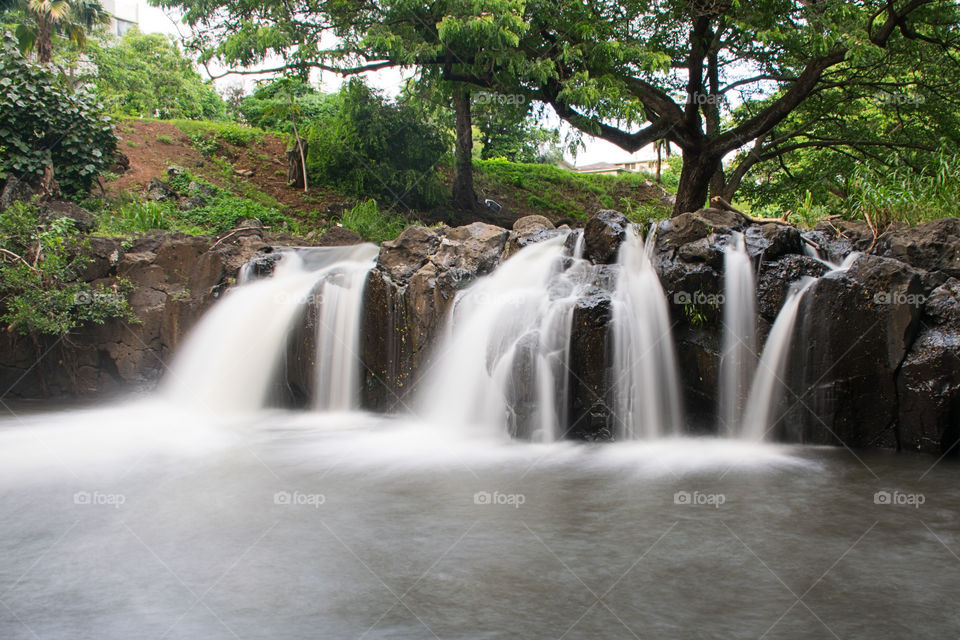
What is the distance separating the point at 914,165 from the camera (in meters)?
14.9

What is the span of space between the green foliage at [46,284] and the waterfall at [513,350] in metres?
5.60

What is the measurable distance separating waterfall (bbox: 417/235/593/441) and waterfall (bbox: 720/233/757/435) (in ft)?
5.66

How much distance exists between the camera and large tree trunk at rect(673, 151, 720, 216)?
49.4ft

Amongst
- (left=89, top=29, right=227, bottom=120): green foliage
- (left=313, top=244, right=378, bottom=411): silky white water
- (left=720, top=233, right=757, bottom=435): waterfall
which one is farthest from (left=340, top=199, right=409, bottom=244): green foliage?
(left=89, top=29, right=227, bottom=120): green foliage

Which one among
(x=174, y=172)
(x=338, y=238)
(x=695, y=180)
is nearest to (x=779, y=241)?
(x=695, y=180)

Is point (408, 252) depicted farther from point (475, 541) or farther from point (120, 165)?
point (120, 165)

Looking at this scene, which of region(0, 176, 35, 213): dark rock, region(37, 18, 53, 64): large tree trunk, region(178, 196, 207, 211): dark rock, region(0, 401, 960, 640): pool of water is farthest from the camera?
region(37, 18, 53, 64): large tree trunk

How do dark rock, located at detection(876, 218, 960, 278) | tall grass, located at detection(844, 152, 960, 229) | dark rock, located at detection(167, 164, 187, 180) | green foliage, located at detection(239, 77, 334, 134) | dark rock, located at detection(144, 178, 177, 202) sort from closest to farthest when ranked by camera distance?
dark rock, located at detection(876, 218, 960, 278) → tall grass, located at detection(844, 152, 960, 229) → dark rock, located at detection(144, 178, 177, 202) → dark rock, located at detection(167, 164, 187, 180) → green foliage, located at detection(239, 77, 334, 134)

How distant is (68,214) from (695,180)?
484 inches

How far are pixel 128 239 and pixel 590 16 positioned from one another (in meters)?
9.47

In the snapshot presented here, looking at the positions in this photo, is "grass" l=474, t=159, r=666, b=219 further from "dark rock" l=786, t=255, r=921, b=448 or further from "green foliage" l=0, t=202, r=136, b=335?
"dark rock" l=786, t=255, r=921, b=448

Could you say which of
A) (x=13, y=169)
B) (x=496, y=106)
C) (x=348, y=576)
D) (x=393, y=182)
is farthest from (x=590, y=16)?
(x=348, y=576)

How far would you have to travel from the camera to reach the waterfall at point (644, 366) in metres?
8.15

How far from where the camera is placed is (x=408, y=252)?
10891 millimetres
